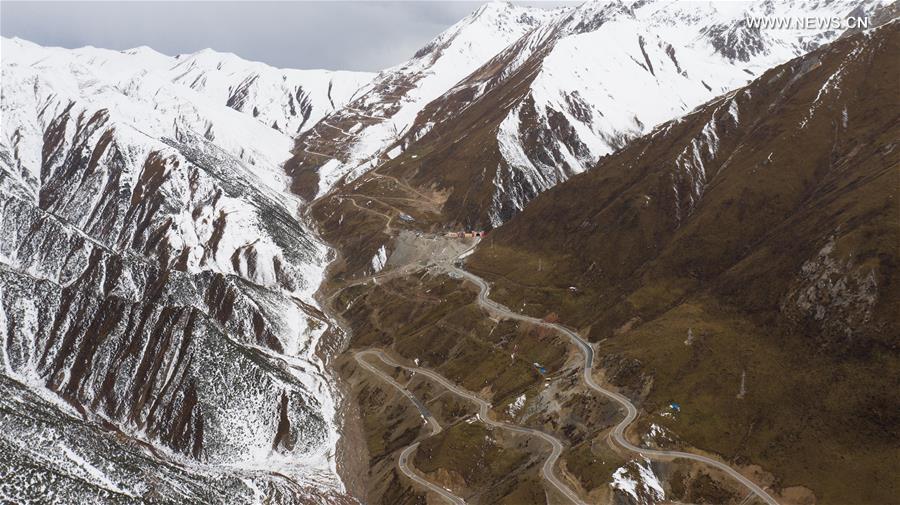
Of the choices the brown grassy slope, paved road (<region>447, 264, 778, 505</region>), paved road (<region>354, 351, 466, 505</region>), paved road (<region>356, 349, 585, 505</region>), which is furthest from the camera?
paved road (<region>354, 351, 466, 505</region>)

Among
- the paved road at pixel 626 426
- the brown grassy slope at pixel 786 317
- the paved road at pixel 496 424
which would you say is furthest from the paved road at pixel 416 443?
the brown grassy slope at pixel 786 317

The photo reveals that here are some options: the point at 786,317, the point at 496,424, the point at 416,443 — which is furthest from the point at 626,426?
the point at 786,317

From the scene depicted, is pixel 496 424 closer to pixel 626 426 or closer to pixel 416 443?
pixel 416 443

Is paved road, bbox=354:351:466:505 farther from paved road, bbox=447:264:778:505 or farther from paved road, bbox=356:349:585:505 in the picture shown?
paved road, bbox=447:264:778:505

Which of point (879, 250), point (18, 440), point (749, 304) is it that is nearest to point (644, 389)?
point (749, 304)

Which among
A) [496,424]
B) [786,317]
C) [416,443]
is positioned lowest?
[416,443]

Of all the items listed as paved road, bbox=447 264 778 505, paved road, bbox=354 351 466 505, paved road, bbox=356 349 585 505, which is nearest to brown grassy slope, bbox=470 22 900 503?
paved road, bbox=447 264 778 505
